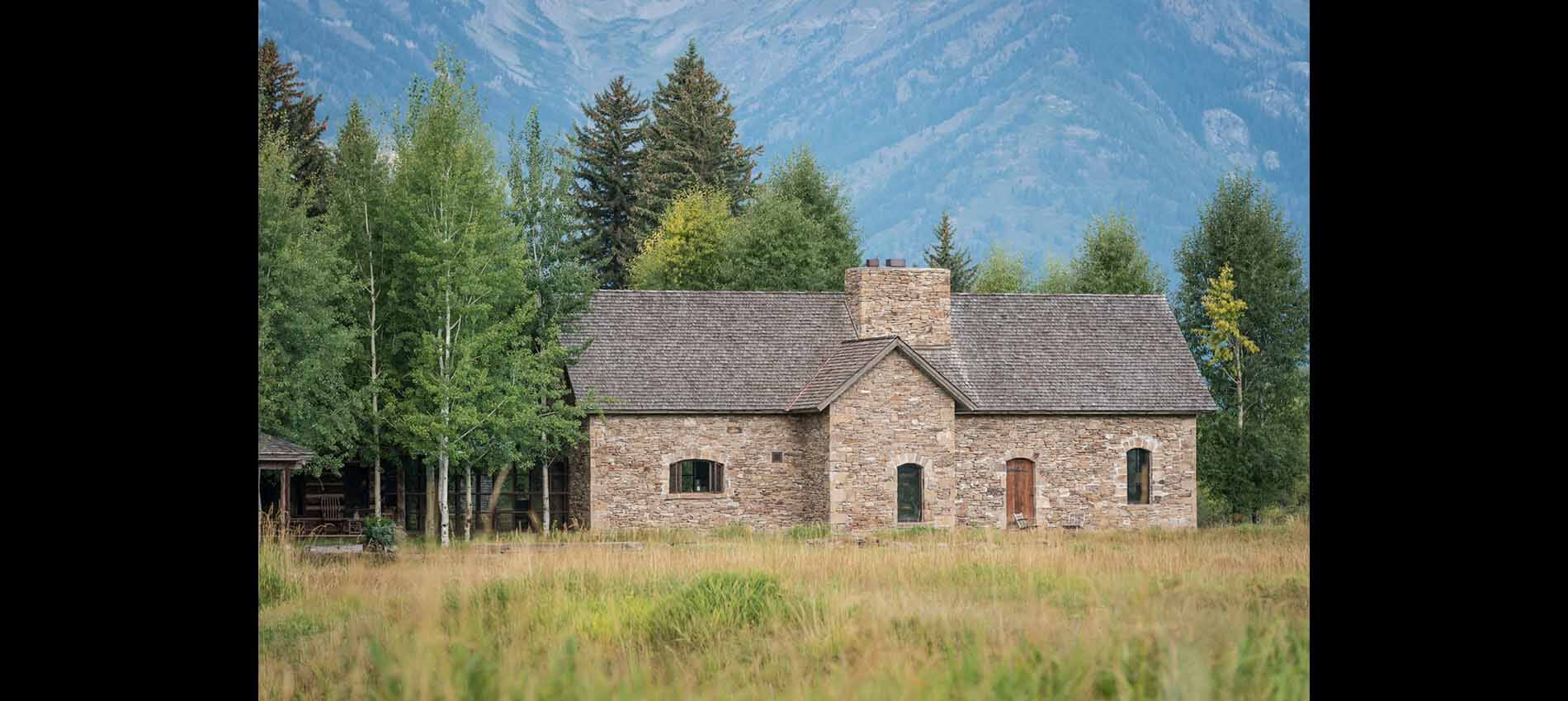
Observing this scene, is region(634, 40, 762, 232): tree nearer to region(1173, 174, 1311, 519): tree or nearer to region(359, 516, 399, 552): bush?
region(1173, 174, 1311, 519): tree

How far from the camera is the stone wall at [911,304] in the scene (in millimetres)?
29672

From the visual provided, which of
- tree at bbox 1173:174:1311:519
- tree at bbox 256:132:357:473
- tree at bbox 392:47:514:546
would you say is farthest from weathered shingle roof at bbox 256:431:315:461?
tree at bbox 1173:174:1311:519

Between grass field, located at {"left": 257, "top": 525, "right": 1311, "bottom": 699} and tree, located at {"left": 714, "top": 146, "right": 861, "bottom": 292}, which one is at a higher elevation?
tree, located at {"left": 714, "top": 146, "right": 861, "bottom": 292}

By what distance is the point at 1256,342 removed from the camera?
119ft

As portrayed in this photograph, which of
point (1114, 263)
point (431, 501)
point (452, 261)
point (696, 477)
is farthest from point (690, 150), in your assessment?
point (452, 261)

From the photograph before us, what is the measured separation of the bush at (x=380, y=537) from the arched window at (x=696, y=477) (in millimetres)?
6767

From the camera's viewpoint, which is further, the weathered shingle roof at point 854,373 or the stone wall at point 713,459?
the stone wall at point 713,459

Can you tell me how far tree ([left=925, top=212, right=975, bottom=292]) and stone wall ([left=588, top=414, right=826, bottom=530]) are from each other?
1088 inches

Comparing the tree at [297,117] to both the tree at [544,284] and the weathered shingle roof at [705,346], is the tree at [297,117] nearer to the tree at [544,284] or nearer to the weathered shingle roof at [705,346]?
the weathered shingle roof at [705,346]

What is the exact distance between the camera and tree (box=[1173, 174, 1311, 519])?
34.3 metres

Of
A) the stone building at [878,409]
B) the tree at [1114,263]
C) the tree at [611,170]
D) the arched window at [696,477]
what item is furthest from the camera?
the tree at [611,170]

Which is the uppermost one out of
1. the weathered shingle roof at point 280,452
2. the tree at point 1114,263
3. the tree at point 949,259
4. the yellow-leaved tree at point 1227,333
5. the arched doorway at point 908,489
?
the tree at point 949,259

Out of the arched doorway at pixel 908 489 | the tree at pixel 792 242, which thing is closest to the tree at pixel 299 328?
the arched doorway at pixel 908 489
